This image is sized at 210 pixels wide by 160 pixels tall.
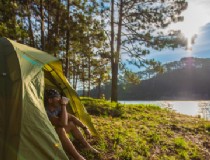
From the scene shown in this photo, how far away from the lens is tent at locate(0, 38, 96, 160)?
17.9 feet

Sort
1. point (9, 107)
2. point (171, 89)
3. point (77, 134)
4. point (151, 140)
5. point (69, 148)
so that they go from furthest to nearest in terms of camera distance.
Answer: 1. point (171, 89)
2. point (151, 140)
3. point (77, 134)
4. point (69, 148)
5. point (9, 107)

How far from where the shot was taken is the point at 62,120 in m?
6.84

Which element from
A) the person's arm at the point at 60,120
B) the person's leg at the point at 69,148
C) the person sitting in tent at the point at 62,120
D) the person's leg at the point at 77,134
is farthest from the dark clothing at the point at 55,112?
the person's leg at the point at 69,148

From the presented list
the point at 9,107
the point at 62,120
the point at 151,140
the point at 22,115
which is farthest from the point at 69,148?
the point at 151,140

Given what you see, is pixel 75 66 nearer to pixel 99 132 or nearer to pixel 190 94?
pixel 99 132

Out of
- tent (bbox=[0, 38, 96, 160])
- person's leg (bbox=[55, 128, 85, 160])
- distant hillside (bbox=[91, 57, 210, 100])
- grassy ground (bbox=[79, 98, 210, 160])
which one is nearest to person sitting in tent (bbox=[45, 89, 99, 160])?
person's leg (bbox=[55, 128, 85, 160])

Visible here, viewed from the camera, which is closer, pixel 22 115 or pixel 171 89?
pixel 22 115

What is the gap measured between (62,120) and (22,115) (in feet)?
4.62

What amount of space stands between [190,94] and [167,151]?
627 feet

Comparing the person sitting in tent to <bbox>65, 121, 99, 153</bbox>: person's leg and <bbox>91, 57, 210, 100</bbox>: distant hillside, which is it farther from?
<bbox>91, 57, 210, 100</bbox>: distant hillside

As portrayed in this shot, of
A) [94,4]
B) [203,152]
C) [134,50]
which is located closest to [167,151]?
[203,152]

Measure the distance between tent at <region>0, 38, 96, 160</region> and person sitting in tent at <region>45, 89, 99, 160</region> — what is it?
2.46 feet

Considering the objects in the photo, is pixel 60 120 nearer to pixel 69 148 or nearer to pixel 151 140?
pixel 69 148

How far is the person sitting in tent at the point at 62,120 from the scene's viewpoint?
6.55 m
